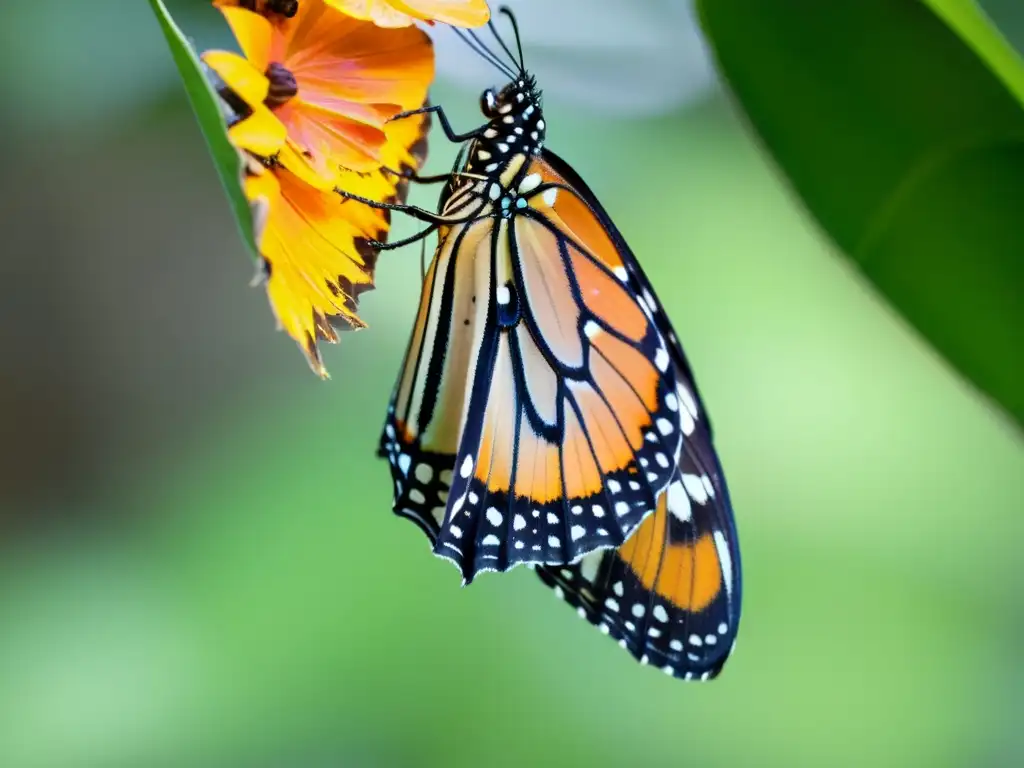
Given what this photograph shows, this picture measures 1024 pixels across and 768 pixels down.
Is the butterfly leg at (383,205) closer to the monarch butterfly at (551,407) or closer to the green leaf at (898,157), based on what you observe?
the monarch butterfly at (551,407)

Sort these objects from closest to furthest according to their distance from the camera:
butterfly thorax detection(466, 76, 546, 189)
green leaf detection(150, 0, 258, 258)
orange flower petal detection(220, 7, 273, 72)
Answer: green leaf detection(150, 0, 258, 258)
orange flower petal detection(220, 7, 273, 72)
butterfly thorax detection(466, 76, 546, 189)

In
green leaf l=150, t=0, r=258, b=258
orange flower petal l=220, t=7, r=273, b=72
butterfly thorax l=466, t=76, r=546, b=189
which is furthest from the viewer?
butterfly thorax l=466, t=76, r=546, b=189

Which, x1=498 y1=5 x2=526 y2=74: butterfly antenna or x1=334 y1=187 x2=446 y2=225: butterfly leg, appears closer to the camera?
x1=334 y1=187 x2=446 y2=225: butterfly leg

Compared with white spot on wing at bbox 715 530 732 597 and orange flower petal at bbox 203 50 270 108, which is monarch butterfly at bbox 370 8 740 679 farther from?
orange flower petal at bbox 203 50 270 108

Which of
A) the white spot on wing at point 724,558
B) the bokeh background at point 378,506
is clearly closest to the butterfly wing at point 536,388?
the white spot on wing at point 724,558

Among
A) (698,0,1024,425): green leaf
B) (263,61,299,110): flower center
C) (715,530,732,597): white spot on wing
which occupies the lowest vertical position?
(715,530,732,597): white spot on wing

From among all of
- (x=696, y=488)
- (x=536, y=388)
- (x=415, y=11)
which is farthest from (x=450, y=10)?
(x=696, y=488)

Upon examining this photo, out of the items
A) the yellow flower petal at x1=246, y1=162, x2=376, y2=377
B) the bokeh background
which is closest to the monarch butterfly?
the yellow flower petal at x1=246, y1=162, x2=376, y2=377
